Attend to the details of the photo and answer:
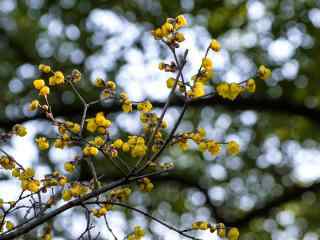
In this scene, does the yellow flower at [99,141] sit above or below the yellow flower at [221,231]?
above

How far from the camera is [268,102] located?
21.2ft

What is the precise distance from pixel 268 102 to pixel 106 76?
222cm

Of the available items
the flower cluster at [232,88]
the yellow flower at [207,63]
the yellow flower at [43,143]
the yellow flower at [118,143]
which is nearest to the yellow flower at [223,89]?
the flower cluster at [232,88]

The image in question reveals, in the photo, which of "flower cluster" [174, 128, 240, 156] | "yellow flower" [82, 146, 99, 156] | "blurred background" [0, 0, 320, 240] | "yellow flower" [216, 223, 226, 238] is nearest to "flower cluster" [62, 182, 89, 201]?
"yellow flower" [82, 146, 99, 156]

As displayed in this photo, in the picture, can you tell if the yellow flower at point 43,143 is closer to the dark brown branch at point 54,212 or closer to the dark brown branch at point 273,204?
the dark brown branch at point 54,212

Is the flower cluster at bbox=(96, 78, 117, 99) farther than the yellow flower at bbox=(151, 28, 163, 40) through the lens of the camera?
Yes

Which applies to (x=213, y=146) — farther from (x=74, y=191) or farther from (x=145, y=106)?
(x=74, y=191)

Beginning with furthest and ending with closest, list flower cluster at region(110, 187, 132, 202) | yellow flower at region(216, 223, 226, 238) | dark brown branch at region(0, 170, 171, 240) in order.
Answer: flower cluster at region(110, 187, 132, 202), yellow flower at region(216, 223, 226, 238), dark brown branch at region(0, 170, 171, 240)

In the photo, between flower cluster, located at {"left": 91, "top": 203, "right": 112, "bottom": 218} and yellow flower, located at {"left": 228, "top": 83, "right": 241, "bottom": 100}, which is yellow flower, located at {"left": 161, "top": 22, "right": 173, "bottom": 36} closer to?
yellow flower, located at {"left": 228, "top": 83, "right": 241, "bottom": 100}

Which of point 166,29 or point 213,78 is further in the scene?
point 213,78

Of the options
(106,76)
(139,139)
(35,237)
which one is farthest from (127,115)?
(139,139)

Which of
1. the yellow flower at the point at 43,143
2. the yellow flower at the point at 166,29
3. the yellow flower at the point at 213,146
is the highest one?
the yellow flower at the point at 166,29

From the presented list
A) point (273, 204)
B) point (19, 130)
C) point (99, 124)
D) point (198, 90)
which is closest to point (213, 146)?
point (198, 90)

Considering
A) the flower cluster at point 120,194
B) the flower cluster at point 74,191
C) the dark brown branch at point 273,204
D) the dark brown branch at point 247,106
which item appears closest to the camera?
the flower cluster at point 74,191
